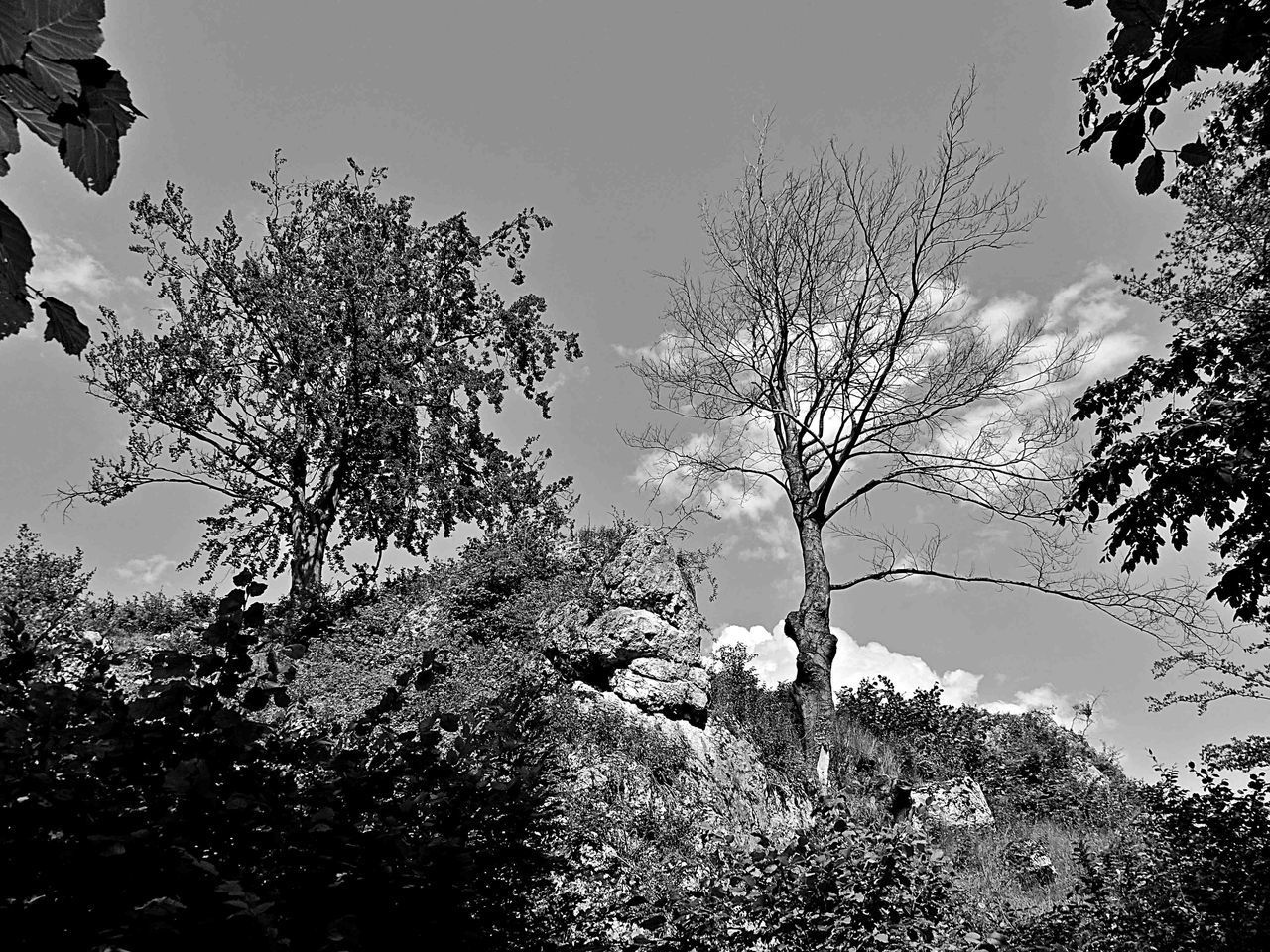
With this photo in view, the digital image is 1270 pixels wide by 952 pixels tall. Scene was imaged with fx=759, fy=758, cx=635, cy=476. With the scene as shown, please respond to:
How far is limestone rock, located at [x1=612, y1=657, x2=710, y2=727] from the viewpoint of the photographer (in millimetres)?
9734

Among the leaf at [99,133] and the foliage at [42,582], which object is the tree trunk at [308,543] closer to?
the foliage at [42,582]

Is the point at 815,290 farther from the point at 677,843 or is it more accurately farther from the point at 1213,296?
the point at 677,843

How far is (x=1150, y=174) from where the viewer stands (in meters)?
2.19

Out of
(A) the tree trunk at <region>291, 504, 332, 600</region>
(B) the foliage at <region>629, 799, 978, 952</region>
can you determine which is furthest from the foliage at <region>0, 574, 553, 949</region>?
(A) the tree trunk at <region>291, 504, 332, 600</region>

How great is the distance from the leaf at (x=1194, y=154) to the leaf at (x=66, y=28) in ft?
8.03

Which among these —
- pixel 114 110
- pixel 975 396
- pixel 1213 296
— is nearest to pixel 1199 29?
pixel 114 110

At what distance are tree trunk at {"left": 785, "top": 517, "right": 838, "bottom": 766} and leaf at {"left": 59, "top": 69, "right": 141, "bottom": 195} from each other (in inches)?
427

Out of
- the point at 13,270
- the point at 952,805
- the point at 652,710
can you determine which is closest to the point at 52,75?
the point at 13,270

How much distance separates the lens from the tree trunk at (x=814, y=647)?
35.4 ft

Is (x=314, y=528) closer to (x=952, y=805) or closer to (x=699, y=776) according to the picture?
(x=699, y=776)

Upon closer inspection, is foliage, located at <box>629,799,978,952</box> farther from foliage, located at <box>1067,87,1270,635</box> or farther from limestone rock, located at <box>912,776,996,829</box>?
limestone rock, located at <box>912,776,996,829</box>

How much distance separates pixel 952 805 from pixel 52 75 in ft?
40.1

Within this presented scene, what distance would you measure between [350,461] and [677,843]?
10.4 meters

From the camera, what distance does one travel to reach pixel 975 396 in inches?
489
